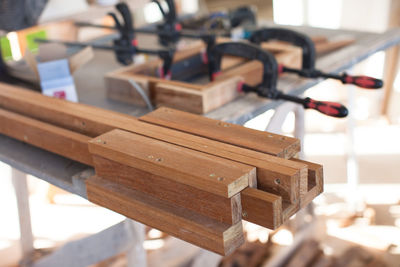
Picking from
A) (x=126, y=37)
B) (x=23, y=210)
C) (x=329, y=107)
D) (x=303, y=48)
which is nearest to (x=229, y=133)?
(x=329, y=107)

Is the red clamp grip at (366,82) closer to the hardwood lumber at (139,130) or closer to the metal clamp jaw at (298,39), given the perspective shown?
the metal clamp jaw at (298,39)

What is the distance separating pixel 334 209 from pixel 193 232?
7.62 feet

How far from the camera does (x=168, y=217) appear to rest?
2.81ft

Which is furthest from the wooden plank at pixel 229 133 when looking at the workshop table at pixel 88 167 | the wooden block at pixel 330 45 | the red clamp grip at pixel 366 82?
the wooden block at pixel 330 45

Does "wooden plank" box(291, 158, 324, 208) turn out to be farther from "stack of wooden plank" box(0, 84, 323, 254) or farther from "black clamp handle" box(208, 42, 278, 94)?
"black clamp handle" box(208, 42, 278, 94)

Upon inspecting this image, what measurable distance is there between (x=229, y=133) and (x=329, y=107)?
0.34 m

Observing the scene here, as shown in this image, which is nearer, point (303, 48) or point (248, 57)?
point (248, 57)

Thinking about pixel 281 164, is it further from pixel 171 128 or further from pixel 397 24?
pixel 397 24

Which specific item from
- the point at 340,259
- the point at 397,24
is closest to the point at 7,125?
the point at 340,259

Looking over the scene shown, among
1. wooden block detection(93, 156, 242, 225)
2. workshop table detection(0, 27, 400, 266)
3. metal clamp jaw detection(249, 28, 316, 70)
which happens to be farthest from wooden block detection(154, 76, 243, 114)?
wooden block detection(93, 156, 242, 225)

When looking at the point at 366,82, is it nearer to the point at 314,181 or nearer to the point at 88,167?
the point at 314,181

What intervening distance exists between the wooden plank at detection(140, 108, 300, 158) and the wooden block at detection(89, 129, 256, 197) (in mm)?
102

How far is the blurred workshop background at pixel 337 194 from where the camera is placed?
8.60 feet

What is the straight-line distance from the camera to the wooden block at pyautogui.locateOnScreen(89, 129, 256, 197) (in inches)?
31.2
